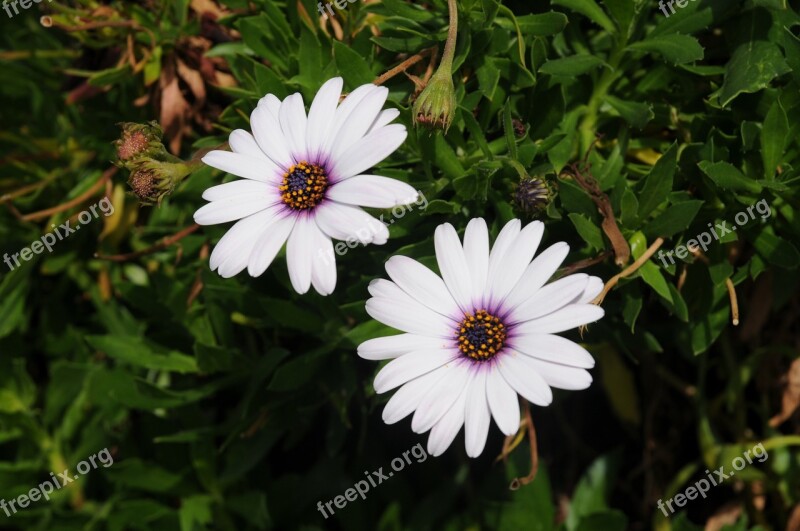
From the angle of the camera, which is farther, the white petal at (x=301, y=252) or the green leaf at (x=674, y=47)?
the green leaf at (x=674, y=47)

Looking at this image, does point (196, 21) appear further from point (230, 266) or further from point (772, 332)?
point (772, 332)

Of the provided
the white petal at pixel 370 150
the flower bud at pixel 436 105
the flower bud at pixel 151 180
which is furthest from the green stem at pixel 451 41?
the flower bud at pixel 151 180

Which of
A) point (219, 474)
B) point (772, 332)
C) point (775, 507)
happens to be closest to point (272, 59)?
point (219, 474)

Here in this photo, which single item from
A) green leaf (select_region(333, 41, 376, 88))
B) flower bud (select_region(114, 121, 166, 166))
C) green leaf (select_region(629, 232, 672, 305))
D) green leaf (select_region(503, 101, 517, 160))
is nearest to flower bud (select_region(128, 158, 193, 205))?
flower bud (select_region(114, 121, 166, 166))

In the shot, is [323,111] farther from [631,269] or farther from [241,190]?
[631,269]

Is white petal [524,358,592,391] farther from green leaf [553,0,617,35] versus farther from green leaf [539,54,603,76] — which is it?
green leaf [553,0,617,35]

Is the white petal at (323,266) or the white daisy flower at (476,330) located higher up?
the white petal at (323,266)

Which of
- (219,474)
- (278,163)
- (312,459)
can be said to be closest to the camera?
(278,163)

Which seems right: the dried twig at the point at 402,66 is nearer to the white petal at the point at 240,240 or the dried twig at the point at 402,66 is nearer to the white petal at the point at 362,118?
the white petal at the point at 362,118
